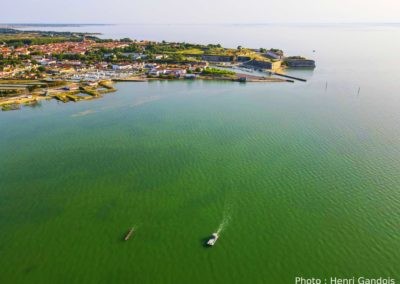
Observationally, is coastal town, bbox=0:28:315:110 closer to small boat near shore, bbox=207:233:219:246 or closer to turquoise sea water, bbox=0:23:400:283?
turquoise sea water, bbox=0:23:400:283

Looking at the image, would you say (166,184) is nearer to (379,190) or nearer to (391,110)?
(379,190)

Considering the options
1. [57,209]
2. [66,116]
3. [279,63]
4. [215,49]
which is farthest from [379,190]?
[215,49]

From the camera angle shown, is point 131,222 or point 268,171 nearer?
point 131,222

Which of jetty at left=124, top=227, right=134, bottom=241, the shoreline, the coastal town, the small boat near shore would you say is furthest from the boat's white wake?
the coastal town

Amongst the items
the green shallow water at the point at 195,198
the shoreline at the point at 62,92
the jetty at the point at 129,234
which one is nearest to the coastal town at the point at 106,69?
the shoreline at the point at 62,92

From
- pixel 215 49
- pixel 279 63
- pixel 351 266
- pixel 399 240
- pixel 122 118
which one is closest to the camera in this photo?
pixel 351 266

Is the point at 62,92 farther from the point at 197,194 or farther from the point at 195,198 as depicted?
the point at 195,198
